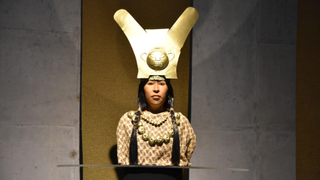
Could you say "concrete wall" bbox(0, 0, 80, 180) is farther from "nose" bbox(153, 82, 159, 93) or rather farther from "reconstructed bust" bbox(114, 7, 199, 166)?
"nose" bbox(153, 82, 159, 93)

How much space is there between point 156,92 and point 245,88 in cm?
104

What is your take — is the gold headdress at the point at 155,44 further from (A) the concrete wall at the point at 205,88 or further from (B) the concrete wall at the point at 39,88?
(B) the concrete wall at the point at 39,88

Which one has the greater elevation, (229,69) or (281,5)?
(281,5)

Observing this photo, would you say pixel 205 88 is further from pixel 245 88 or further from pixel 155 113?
pixel 155 113

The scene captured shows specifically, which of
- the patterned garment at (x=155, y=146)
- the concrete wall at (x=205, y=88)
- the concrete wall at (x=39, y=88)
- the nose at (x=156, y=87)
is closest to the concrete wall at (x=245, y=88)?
the concrete wall at (x=205, y=88)

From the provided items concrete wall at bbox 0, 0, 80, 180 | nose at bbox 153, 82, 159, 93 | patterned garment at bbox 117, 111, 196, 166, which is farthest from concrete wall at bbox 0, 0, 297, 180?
nose at bbox 153, 82, 159, 93

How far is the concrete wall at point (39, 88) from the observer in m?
2.57

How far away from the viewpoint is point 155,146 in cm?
208

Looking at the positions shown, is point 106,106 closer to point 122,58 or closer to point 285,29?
point 122,58

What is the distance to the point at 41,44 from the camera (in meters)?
2.62

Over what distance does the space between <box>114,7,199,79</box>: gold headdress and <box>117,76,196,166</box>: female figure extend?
0.07m

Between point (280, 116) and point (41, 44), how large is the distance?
228 centimetres

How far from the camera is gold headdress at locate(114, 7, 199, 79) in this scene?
216 cm

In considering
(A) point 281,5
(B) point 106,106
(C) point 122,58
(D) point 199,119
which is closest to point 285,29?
(A) point 281,5
